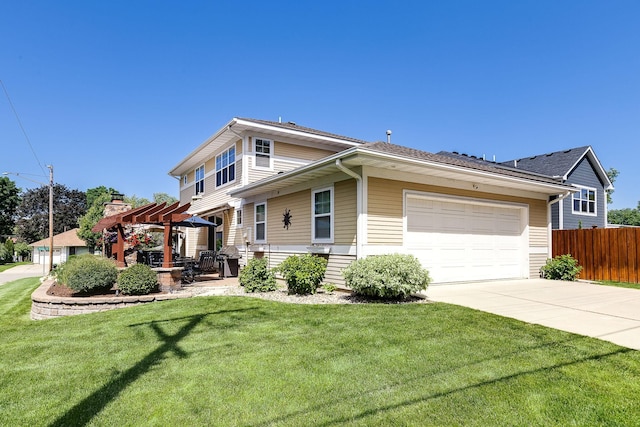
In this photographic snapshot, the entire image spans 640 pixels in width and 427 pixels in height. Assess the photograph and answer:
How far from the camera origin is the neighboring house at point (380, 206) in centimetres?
823

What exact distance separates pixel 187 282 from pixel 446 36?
48.2 feet

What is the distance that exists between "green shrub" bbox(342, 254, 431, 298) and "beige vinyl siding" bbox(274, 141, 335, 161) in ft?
26.4

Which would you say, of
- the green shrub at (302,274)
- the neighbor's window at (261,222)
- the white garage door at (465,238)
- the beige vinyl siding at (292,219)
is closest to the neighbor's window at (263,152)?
the neighbor's window at (261,222)

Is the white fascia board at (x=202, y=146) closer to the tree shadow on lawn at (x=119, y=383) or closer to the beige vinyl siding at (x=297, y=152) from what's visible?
the beige vinyl siding at (x=297, y=152)

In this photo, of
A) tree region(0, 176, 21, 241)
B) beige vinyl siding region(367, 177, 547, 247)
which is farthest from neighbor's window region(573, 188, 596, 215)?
tree region(0, 176, 21, 241)

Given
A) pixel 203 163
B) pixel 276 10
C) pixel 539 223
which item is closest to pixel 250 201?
pixel 203 163

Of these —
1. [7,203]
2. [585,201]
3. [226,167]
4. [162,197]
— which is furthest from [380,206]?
[162,197]

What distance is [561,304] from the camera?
22.7ft

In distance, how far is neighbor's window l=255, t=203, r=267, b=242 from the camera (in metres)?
12.3

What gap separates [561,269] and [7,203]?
56.7m

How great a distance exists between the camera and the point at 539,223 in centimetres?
1166

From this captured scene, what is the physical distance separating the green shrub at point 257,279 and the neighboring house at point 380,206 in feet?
4.47

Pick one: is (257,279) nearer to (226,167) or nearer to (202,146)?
(226,167)

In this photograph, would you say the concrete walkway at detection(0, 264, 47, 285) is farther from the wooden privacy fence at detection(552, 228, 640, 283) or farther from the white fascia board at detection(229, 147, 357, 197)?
the wooden privacy fence at detection(552, 228, 640, 283)
